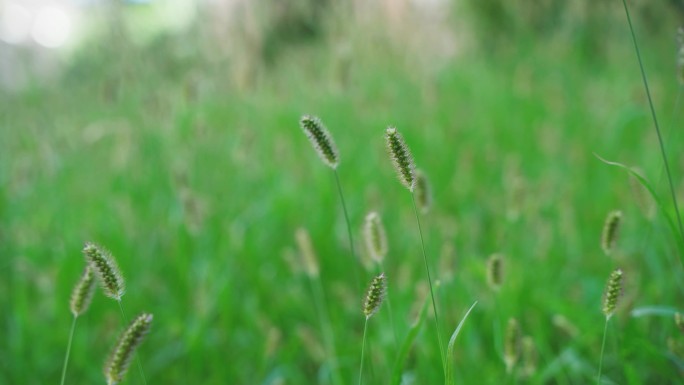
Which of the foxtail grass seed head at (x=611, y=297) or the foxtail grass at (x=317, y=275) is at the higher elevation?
the foxtail grass at (x=317, y=275)

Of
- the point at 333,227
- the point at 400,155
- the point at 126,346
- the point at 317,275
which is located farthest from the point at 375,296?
the point at 333,227

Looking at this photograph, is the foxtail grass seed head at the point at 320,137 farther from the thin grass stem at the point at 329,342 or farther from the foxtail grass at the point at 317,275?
the thin grass stem at the point at 329,342

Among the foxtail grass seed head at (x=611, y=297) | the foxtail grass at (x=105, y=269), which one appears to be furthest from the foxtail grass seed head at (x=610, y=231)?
the foxtail grass at (x=105, y=269)

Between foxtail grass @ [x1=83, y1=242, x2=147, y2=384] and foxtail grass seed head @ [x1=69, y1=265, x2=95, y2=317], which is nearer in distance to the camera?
foxtail grass @ [x1=83, y1=242, x2=147, y2=384]

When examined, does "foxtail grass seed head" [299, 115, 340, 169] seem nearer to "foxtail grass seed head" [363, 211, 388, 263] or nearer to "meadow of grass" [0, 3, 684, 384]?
"foxtail grass seed head" [363, 211, 388, 263]

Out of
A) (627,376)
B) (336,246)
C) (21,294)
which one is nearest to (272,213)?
(336,246)

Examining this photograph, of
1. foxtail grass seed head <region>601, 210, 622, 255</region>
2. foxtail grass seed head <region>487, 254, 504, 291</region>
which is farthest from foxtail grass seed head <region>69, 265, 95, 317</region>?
foxtail grass seed head <region>601, 210, 622, 255</region>

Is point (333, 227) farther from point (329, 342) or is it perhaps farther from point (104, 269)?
point (104, 269)
